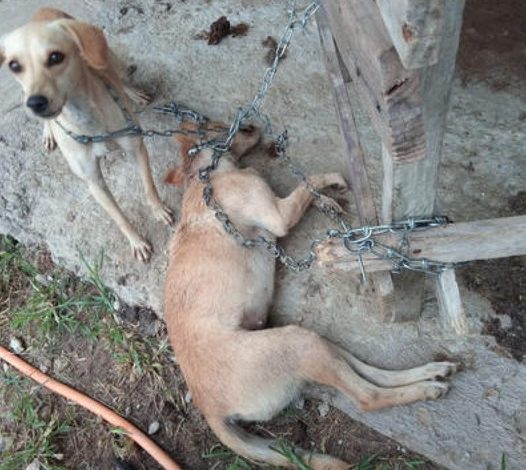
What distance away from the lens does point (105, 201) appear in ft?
10.8

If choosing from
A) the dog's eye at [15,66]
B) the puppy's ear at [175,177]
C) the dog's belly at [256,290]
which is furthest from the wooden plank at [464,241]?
the dog's eye at [15,66]

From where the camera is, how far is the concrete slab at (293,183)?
2.62 metres

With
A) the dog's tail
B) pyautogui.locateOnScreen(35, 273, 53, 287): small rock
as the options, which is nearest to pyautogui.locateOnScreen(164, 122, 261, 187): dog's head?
pyautogui.locateOnScreen(35, 273, 53, 287): small rock

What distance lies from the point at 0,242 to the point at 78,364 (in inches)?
46.6

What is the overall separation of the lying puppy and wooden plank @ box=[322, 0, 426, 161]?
1.51 metres

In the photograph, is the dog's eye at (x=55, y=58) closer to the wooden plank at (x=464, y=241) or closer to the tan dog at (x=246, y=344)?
the tan dog at (x=246, y=344)

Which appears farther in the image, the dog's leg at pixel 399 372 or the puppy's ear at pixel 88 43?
the puppy's ear at pixel 88 43

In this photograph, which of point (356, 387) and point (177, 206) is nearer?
point (356, 387)

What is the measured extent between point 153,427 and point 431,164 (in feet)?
7.15

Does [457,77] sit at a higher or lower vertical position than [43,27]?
lower

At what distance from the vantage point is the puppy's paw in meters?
3.49

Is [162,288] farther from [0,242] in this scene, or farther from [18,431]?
[0,242]

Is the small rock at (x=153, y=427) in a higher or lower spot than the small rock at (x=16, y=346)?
lower

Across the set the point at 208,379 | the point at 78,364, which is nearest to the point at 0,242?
the point at 78,364
